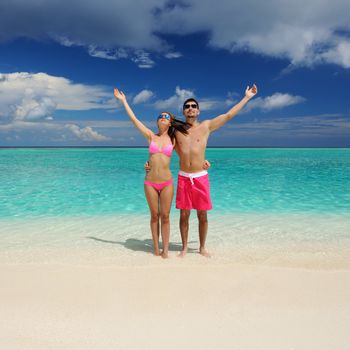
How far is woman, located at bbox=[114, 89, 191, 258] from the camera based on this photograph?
4.48 metres

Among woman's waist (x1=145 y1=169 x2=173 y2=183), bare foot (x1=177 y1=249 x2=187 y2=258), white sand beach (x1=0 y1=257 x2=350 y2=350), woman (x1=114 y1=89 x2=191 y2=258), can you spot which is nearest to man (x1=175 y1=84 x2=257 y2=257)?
woman (x1=114 y1=89 x2=191 y2=258)

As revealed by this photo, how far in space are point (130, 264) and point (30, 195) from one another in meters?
8.45

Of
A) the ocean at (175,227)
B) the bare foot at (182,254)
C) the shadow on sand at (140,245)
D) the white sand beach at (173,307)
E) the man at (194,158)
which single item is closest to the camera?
the white sand beach at (173,307)

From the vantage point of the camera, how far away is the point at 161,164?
4.49m

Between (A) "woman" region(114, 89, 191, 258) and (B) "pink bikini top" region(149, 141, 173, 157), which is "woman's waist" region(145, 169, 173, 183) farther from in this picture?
(B) "pink bikini top" region(149, 141, 173, 157)

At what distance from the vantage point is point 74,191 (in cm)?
1255

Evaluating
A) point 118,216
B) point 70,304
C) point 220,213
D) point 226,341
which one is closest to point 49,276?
point 70,304

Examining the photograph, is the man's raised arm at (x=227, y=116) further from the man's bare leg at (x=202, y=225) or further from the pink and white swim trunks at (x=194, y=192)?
the man's bare leg at (x=202, y=225)

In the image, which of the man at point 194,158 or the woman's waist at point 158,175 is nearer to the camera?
the woman's waist at point 158,175

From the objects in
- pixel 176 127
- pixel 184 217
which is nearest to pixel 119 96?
pixel 176 127

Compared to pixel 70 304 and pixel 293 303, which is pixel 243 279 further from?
pixel 70 304

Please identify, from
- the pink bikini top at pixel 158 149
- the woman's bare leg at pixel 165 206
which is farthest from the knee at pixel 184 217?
the pink bikini top at pixel 158 149

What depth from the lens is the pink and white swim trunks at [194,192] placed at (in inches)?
183

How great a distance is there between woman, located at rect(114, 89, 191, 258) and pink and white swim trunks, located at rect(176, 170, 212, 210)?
0.68 feet
